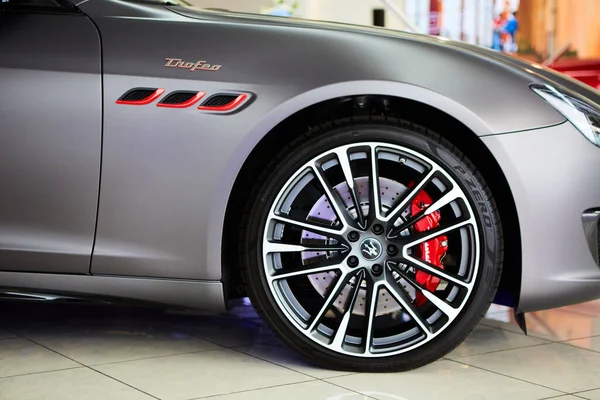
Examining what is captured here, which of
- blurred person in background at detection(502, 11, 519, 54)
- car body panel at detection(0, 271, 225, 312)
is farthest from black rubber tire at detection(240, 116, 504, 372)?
blurred person in background at detection(502, 11, 519, 54)

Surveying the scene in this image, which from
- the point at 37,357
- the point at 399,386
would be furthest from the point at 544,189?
the point at 37,357

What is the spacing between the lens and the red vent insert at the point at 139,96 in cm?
247

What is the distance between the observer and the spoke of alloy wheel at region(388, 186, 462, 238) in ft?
8.20

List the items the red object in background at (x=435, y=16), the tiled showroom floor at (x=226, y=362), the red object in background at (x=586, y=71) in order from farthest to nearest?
the red object in background at (x=435, y=16)
the red object in background at (x=586, y=71)
the tiled showroom floor at (x=226, y=362)

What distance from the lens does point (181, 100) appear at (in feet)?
8.11

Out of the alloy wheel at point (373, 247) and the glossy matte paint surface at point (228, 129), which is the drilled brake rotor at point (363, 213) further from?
the glossy matte paint surface at point (228, 129)

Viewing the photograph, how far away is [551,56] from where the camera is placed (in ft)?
26.5

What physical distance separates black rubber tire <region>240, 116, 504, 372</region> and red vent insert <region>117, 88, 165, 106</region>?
37 centimetres

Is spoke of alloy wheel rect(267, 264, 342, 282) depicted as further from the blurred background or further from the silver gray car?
the blurred background

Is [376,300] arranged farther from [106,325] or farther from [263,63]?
[106,325]

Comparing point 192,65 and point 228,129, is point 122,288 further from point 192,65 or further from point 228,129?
point 192,65

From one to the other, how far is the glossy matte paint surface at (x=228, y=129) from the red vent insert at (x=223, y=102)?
2cm

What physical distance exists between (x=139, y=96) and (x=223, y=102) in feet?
0.77

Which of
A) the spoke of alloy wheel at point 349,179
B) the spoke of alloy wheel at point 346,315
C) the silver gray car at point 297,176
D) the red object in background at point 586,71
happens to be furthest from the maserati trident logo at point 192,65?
the red object in background at point 586,71
